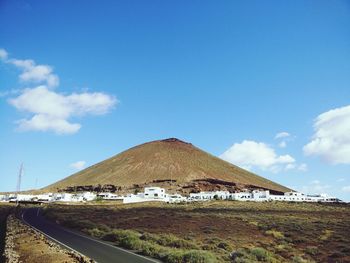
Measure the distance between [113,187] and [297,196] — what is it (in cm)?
7005

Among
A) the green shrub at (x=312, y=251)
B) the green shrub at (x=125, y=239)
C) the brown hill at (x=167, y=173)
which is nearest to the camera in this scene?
the green shrub at (x=125, y=239)

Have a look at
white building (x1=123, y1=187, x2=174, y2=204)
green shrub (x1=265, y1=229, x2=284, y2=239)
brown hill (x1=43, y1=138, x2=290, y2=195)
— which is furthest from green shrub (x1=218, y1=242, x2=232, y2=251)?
brown hill (x1=43, y1=138, x2=290, y2=195)

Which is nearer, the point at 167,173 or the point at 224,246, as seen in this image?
the point at 224,246

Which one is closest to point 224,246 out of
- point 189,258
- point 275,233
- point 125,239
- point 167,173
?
point 125,239

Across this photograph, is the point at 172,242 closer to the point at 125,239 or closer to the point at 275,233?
the point at 125,239

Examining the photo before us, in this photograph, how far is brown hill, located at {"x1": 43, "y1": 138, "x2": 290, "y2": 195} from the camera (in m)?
149

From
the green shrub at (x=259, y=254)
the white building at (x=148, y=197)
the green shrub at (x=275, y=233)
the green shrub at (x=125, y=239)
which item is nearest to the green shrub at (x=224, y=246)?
the green shrub at (x=259, y=254)

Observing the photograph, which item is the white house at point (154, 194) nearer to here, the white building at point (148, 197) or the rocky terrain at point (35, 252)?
the white building at point (148, 197)

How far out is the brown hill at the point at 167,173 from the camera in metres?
149

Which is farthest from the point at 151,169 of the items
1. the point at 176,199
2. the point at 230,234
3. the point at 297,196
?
the point at 230,234

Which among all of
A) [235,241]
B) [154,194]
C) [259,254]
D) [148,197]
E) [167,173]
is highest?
[167,173]

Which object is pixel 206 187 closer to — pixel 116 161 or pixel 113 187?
pixel 113 187

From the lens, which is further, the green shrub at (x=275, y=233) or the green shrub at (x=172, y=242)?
the green shrub at (x=275, y=233)

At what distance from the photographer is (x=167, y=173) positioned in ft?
533
